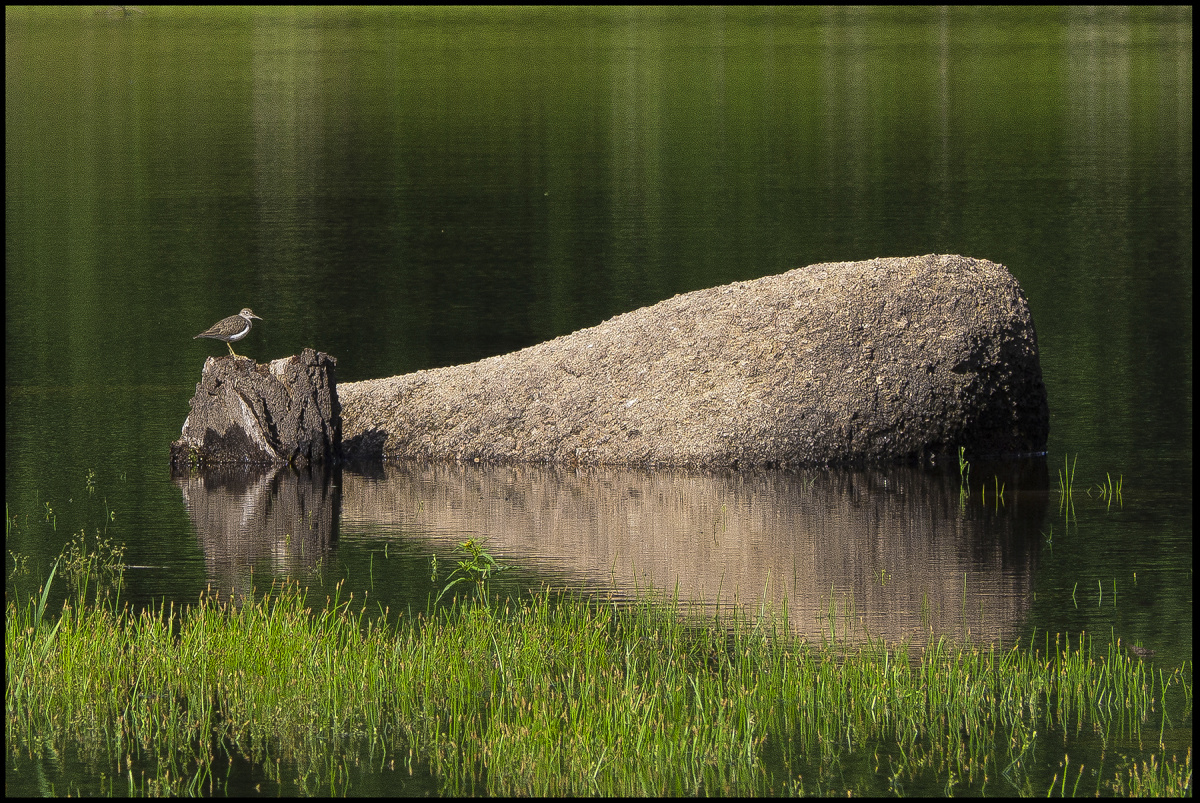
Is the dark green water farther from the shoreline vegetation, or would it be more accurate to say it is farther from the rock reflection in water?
the shoreline vegetation

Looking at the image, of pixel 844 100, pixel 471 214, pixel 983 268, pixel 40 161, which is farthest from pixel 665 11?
pixel 983 268

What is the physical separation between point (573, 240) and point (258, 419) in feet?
53.9

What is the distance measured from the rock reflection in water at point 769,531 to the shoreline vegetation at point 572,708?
770 millimetres

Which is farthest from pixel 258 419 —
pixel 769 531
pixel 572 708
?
pixel 572 708

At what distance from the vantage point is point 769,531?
1299cm

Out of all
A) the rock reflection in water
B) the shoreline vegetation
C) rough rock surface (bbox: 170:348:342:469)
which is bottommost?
the shoreline vegetation

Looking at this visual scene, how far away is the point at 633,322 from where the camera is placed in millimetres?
16688

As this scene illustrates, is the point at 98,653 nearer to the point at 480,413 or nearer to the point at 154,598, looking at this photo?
A: the point at 154,598

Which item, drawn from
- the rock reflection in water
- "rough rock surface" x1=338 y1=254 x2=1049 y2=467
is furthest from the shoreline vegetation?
"rough rock surface" x1=338 y1=254 x2=1049 y2=467

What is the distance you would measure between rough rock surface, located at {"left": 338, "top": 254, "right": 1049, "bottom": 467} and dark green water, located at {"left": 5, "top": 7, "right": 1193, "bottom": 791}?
519 millimetres

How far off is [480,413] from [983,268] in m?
4.76

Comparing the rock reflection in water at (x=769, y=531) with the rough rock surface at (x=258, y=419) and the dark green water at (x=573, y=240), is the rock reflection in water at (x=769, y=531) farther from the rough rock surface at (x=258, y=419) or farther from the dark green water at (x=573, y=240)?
the rough rock surface at (x=258, y=419)

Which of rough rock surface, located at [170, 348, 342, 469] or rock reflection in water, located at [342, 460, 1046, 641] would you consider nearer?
rock reflection in water, located at [342, 460, 1046, 641]

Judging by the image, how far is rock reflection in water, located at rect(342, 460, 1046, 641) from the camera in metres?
11.1
